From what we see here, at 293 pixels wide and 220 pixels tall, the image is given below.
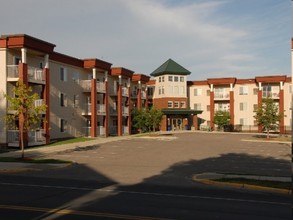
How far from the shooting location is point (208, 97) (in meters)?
70.8

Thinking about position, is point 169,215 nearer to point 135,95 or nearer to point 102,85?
point 102,85

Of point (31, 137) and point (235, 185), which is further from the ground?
point (31, 137)

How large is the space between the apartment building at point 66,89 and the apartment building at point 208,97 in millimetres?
7747

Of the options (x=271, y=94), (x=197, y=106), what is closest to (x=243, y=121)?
(x=271, y=94)

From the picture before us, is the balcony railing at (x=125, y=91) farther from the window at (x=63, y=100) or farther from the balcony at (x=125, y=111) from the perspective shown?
the window at (x=63, y=100)

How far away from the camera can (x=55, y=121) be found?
4062 cm

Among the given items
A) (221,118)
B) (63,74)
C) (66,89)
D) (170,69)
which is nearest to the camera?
(63,74)

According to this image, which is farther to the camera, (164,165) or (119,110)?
(119,110)

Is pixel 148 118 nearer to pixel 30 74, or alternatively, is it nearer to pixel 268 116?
pixel 268 116

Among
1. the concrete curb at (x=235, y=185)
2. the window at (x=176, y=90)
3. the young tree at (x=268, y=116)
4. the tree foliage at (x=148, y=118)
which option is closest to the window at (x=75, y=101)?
the tree foliage at (x=148, y=118)

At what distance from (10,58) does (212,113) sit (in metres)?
43.9

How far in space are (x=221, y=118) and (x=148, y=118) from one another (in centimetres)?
1666

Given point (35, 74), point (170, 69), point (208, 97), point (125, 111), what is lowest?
point (125, 111)

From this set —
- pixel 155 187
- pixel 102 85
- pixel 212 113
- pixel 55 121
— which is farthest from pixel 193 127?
pixel 155 187
